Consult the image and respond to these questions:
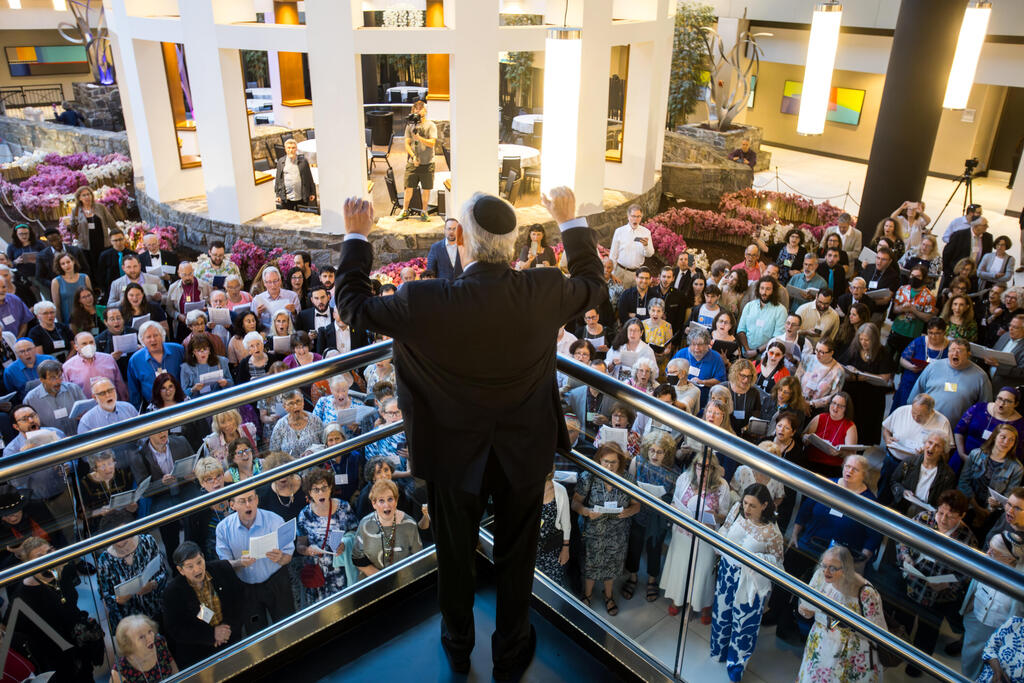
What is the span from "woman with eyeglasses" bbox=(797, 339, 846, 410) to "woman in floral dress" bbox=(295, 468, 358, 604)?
4.91 meters

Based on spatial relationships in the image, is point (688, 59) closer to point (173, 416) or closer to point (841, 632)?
point (841, 632)

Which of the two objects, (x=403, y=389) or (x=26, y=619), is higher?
(x=403, y=389)

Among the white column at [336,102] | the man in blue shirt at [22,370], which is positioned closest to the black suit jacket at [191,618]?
the man in blue shirt at [22,370]

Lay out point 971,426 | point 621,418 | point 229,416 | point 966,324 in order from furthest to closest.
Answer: point 966,324 → point 971,426 → point 229,416 → point 621,418

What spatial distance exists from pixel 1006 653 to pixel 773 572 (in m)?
0.71

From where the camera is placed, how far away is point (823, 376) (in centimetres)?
685

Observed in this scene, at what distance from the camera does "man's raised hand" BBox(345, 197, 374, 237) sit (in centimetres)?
246

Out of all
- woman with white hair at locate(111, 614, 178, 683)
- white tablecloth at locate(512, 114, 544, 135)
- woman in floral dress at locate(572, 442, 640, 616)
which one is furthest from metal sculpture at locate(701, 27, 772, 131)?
woman with white hair at locate(111, 614, 178, 683)

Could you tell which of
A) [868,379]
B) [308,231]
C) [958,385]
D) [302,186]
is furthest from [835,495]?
[302,186]

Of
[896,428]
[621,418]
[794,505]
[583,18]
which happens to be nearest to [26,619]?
[621,418]

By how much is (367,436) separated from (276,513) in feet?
1.40

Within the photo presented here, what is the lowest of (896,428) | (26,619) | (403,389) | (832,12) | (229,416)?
(896,428)

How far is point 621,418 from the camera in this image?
270cm

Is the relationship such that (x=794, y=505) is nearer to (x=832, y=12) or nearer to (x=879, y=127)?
(x=832, y=12)
